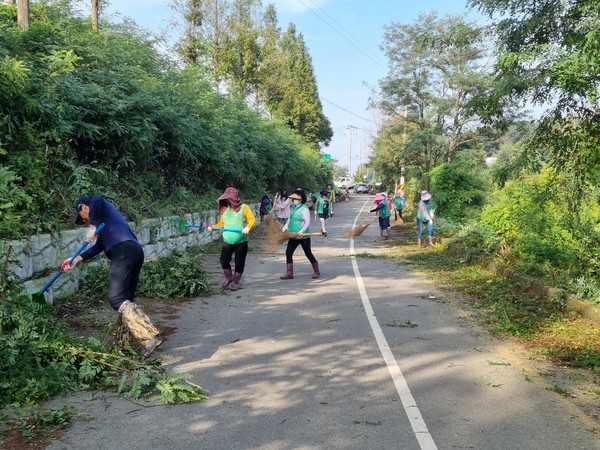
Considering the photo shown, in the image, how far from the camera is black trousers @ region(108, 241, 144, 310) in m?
6.12

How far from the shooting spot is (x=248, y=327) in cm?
761

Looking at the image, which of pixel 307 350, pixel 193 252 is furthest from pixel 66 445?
pixel 193 252

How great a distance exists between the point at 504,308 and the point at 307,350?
3.95 meters

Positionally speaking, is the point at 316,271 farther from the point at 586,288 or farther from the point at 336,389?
the point at 336,389

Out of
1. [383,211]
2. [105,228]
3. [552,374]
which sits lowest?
[552,374]

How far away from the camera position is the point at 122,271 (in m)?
6.14

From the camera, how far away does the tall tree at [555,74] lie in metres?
6.59

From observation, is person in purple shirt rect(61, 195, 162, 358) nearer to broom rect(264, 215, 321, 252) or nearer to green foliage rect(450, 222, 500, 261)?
broom rect(264, 215, 321, 252)

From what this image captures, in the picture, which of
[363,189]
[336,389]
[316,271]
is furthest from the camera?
[363,189]

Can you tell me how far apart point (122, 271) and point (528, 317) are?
228 inches

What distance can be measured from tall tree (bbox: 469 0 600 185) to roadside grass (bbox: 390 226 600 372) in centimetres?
206

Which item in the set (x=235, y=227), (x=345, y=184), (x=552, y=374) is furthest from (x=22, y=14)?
(x=345, y=184)

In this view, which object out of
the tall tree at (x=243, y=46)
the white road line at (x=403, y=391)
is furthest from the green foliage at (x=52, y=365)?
the tall tree at (x=243, y=46)

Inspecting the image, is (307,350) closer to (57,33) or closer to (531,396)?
(531,396)
